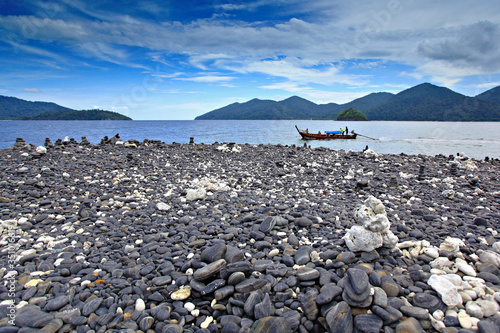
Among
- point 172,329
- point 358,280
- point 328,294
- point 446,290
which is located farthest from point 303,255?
point 172,329

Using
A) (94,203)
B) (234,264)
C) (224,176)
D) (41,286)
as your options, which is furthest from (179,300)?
(224,176)

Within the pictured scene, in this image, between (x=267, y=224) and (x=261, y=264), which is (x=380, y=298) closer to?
(x=261, y=264)

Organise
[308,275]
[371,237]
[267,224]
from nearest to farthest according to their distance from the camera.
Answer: [308,275] → [371,237] → [267,224]

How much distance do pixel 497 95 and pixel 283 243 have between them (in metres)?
197

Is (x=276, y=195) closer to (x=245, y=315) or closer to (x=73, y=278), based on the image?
(x=245, y=315)

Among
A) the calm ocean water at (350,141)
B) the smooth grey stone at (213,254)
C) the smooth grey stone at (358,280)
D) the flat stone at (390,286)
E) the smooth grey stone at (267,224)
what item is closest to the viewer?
the smooth grey stone at (358,280)

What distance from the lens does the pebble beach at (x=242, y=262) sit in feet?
10.6

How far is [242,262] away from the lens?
13.1 ft

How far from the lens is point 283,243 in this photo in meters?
4.95

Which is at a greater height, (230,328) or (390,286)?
(390,286)

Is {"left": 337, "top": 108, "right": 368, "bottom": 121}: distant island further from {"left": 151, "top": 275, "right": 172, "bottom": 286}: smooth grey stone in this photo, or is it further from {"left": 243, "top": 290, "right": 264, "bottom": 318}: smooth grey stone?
{"left": 151, "top": 275, "right": 172, "bottom": 286}: smooth grey stone

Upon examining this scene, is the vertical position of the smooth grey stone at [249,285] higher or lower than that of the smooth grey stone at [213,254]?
lower

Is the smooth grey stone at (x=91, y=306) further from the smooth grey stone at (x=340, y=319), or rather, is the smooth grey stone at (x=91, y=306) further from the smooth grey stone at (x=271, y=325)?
the smooth grey stone at (x=340, y=319)

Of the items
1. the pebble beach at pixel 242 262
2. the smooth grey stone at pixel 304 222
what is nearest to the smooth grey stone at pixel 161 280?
the pebble beach at pixel 242 262
